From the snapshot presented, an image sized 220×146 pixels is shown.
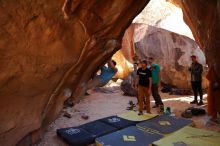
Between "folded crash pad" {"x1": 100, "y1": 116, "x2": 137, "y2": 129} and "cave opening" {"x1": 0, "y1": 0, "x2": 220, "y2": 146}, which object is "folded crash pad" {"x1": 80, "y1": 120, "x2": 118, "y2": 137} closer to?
"folded crash pad" {"x1": 100, "y1": 116, "x2": 137, "y2": 129}

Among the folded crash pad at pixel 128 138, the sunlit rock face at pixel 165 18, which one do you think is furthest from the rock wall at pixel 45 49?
the sunlit rock face at pixel 165 18

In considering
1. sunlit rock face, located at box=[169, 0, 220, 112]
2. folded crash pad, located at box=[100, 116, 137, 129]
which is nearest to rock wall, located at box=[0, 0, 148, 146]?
folded crash pad, located at box=[100, 116, 137, 129]

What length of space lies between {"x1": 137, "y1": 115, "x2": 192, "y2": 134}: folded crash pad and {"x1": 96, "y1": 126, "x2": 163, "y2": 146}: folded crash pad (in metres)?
0.23

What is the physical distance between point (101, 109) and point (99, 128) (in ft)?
8.91

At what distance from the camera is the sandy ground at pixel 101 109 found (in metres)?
5.55

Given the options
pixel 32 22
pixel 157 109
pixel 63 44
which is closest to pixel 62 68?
pixel 63 44

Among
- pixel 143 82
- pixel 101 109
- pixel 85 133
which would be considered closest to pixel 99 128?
pixel 85 133

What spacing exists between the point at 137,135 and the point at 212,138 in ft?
4.34

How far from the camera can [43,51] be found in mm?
4023

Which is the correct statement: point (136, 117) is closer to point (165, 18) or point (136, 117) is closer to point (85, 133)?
point (85, 133)

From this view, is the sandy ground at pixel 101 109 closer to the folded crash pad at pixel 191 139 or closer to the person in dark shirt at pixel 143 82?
the folded crash pad at pixel 191 139

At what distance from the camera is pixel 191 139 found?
175 inches

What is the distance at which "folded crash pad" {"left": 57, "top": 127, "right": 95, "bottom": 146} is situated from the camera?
4755 mm

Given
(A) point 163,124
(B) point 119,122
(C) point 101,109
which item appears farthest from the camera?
(C) point 101,109
